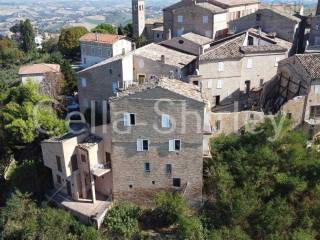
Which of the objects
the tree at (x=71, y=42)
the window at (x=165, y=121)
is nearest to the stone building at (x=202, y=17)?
the tree at (x=71, y=42)

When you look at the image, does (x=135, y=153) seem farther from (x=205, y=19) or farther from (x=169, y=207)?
(x=205, y=19)

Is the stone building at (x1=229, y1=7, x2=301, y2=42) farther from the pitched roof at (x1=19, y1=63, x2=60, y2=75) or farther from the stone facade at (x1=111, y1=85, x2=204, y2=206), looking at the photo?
the pitched roof at (x1=19, y1=63, x2=60, y2=75)

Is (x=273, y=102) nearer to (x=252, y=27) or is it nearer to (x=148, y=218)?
(x=252, y=27)

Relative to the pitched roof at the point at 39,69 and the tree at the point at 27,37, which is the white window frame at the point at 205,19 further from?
the tree at the point at 27,37

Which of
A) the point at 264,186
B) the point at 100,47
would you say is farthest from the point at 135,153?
the point at 100,47

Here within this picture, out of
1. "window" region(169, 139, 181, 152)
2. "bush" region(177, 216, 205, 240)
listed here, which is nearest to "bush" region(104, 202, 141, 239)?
"bush" region(177, 216, 205, 240)
